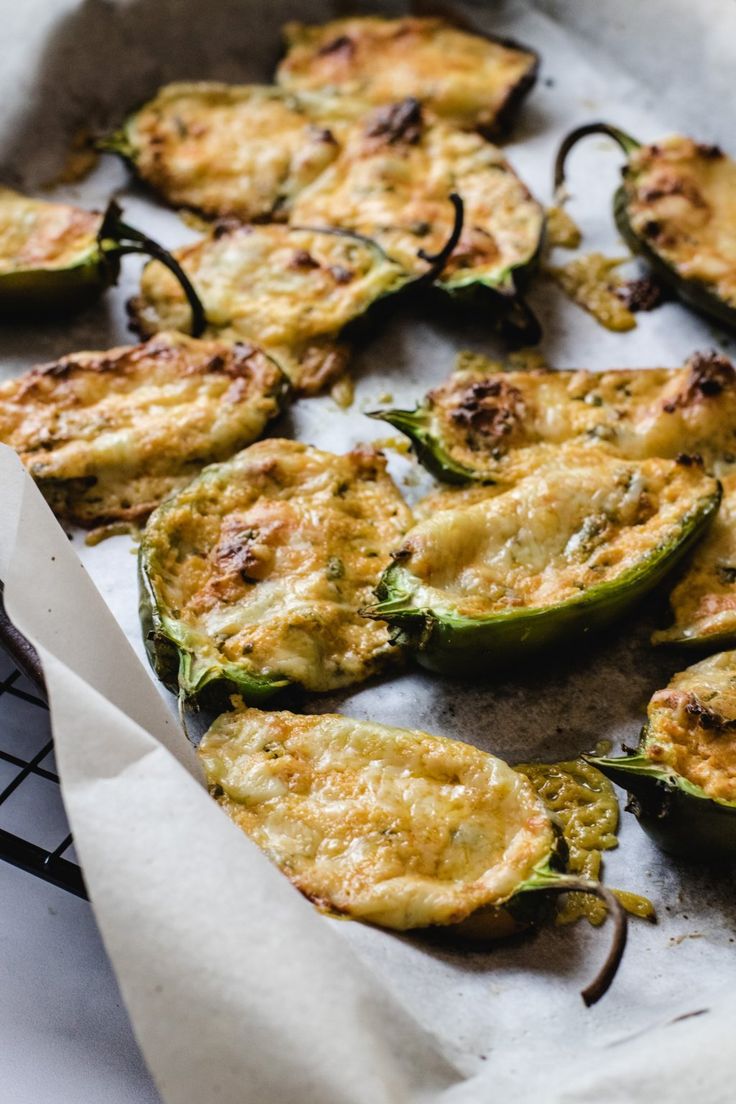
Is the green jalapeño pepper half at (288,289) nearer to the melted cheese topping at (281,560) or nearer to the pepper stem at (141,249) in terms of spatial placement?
the pepper stem at (141,249)

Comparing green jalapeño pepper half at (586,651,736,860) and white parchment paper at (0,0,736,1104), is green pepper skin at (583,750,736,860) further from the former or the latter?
white parchment paper at (0,0,736,1104)

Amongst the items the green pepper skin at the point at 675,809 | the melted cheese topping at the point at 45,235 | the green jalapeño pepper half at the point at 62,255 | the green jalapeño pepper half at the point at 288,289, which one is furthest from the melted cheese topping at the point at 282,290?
the green pepper skin at the point at 675,809

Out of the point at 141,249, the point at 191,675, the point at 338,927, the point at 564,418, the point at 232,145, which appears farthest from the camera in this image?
the point at 232,145

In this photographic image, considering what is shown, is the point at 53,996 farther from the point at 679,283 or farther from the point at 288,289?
the point at 679,283

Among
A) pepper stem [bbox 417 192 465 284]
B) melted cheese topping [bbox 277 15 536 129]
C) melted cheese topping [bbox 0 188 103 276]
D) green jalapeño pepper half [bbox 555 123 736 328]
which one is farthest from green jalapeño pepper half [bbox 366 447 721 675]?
melted cheese topping [bbox 277 15 536 129]

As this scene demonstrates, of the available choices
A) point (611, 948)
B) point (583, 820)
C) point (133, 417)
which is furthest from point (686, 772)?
point (133, 417)

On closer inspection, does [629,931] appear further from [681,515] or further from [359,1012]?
[681,515]
